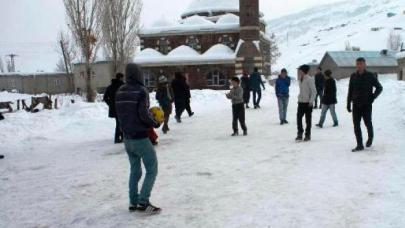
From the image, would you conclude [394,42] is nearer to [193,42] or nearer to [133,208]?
[193,42]

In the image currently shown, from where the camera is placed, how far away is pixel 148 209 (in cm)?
605

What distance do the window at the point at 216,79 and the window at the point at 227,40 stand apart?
3.76m

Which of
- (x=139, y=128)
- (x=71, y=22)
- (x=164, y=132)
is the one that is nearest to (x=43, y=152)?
(x=164, y=132)

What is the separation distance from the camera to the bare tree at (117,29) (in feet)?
126

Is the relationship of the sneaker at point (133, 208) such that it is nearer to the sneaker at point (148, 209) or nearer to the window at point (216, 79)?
the sneaker at point (148, 209)

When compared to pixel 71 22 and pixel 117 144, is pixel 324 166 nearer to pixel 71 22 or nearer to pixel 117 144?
pixel 117 144

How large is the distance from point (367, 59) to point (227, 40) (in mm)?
29205

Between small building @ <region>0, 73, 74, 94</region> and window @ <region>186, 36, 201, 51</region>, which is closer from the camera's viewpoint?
window @ <region>186, 36, 201, 51</region>

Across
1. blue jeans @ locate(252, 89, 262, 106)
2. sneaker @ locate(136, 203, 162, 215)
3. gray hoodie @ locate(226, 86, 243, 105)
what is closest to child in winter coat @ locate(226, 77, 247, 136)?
gray hoodie @ locate(226, 86, 243, 105)

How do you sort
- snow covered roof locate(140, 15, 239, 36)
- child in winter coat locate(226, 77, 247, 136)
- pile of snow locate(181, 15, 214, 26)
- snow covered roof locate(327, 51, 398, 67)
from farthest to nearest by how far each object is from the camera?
snow covered roof locate(327, 51, 398, 67) → pile of snow locate(181, 15, 214, 26) → snow covered roof locate(140, 15, 239, 36) → child in winter coat locate(226, 77, 247, 136)

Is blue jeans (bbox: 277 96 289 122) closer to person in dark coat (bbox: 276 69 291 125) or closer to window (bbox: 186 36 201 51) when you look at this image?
person in dark coat (bbox: 276 69 291 125)

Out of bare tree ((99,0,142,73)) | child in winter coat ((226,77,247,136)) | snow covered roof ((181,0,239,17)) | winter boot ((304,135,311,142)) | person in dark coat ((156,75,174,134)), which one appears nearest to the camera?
winter boot ((304,135,311,142))

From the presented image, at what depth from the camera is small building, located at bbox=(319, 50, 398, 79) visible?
6588cm

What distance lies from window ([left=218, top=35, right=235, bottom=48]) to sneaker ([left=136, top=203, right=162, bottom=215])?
140ft
